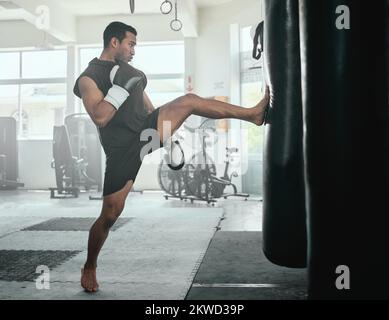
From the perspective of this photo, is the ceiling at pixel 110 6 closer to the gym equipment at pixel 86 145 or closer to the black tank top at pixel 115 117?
the gym equipment at pixel 86 145

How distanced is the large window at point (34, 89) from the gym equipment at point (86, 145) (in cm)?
97

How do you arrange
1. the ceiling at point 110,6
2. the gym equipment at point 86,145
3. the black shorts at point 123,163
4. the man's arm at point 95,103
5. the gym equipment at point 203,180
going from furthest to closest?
the gym equipment at point 86,145 < the ceiling at point 110,6 < the gym equipment at point 203,180 < the black shorts at point 123,163 < the man's arm at point 95,103

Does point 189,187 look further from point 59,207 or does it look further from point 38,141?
point 38,141

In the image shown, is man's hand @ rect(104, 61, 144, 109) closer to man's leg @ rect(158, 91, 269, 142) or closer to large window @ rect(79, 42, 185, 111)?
man's leg @ rect(158, 91, 269, 142)

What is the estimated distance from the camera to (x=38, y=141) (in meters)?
8.91

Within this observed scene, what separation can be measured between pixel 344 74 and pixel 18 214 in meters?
4.78

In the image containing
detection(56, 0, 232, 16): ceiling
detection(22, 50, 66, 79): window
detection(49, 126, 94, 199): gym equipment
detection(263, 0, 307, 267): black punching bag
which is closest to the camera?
detection(263, 0, 307, 267): black punching bag

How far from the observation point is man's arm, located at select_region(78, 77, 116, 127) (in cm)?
187

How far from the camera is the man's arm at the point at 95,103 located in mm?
1871

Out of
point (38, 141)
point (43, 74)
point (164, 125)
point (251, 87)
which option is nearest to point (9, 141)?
point (38, 141)

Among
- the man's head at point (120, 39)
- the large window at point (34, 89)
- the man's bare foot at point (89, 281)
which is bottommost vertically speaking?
the man's bare foot at point (89, 281)
